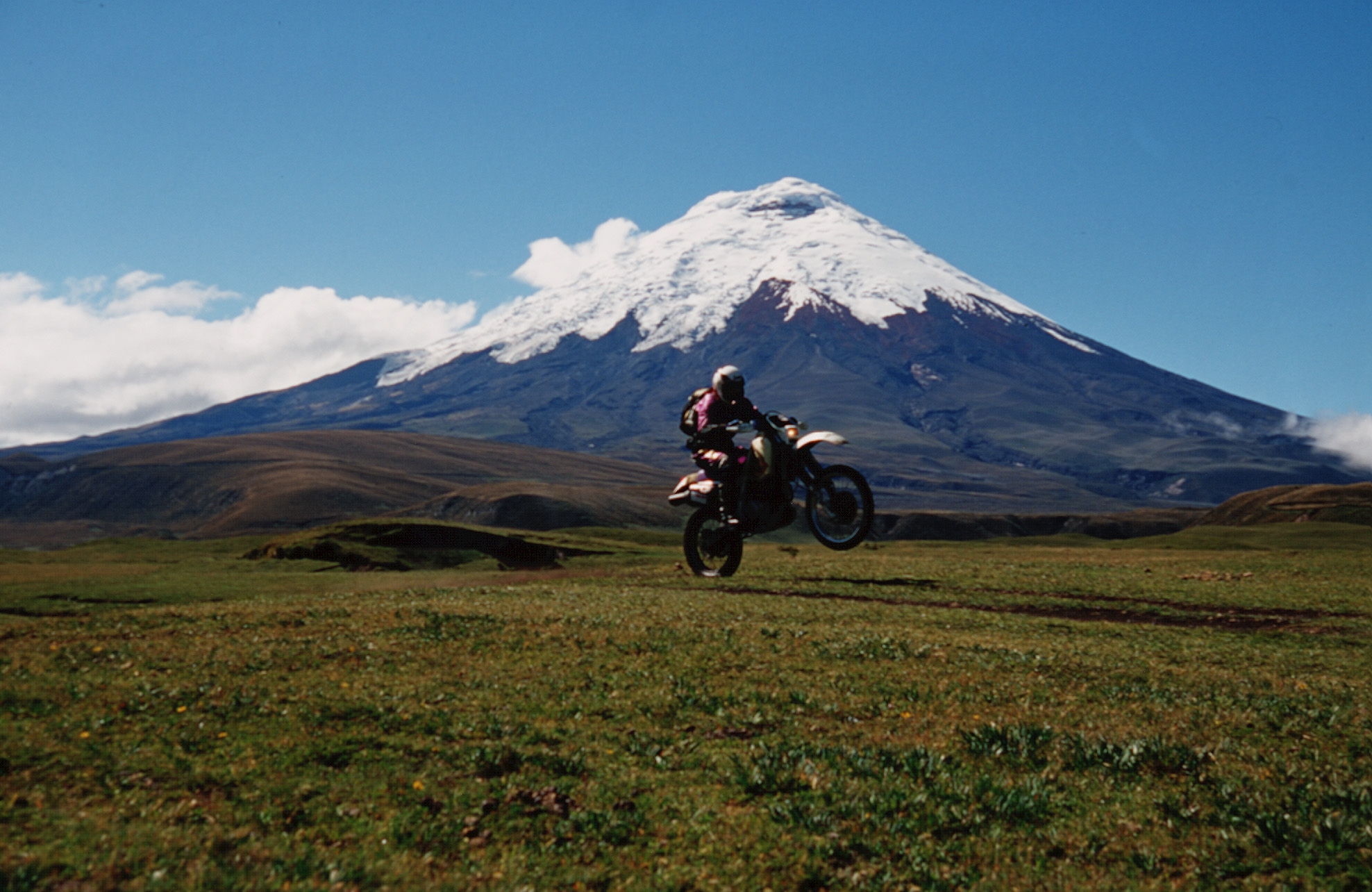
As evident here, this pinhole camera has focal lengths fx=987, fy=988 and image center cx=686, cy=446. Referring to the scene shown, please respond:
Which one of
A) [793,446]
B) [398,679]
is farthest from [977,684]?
[398,679]

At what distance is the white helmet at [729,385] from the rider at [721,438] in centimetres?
2

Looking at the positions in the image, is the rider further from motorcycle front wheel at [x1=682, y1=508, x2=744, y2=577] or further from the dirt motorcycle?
motorcycle front wheel at [x1=682, y1=508, x2=744, y2=577]

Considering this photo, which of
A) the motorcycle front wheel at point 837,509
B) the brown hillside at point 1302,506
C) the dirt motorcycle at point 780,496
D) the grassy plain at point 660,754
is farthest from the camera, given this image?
the brown hillside at point 1302,506

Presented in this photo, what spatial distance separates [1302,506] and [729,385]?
180222 millimetres

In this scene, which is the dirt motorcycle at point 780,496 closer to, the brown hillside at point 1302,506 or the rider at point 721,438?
the rider at point 721,438

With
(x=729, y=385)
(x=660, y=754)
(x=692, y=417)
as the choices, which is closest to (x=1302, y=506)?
(x=660, y=754)

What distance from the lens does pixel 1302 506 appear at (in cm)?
16375

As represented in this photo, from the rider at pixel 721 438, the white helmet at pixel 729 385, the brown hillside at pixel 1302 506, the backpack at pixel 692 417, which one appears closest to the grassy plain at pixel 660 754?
→ the rider at pixel 721 438

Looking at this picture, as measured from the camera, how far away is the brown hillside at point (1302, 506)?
15100 centimetres

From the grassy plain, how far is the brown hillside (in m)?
135

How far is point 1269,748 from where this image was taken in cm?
1928

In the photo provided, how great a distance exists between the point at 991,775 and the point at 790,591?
3748 centimetres

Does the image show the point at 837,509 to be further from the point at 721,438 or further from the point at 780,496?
the point at 721,438

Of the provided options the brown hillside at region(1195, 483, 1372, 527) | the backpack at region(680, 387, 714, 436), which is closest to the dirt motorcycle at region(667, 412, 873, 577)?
the backpack at region(680, 387, 714, 436)
